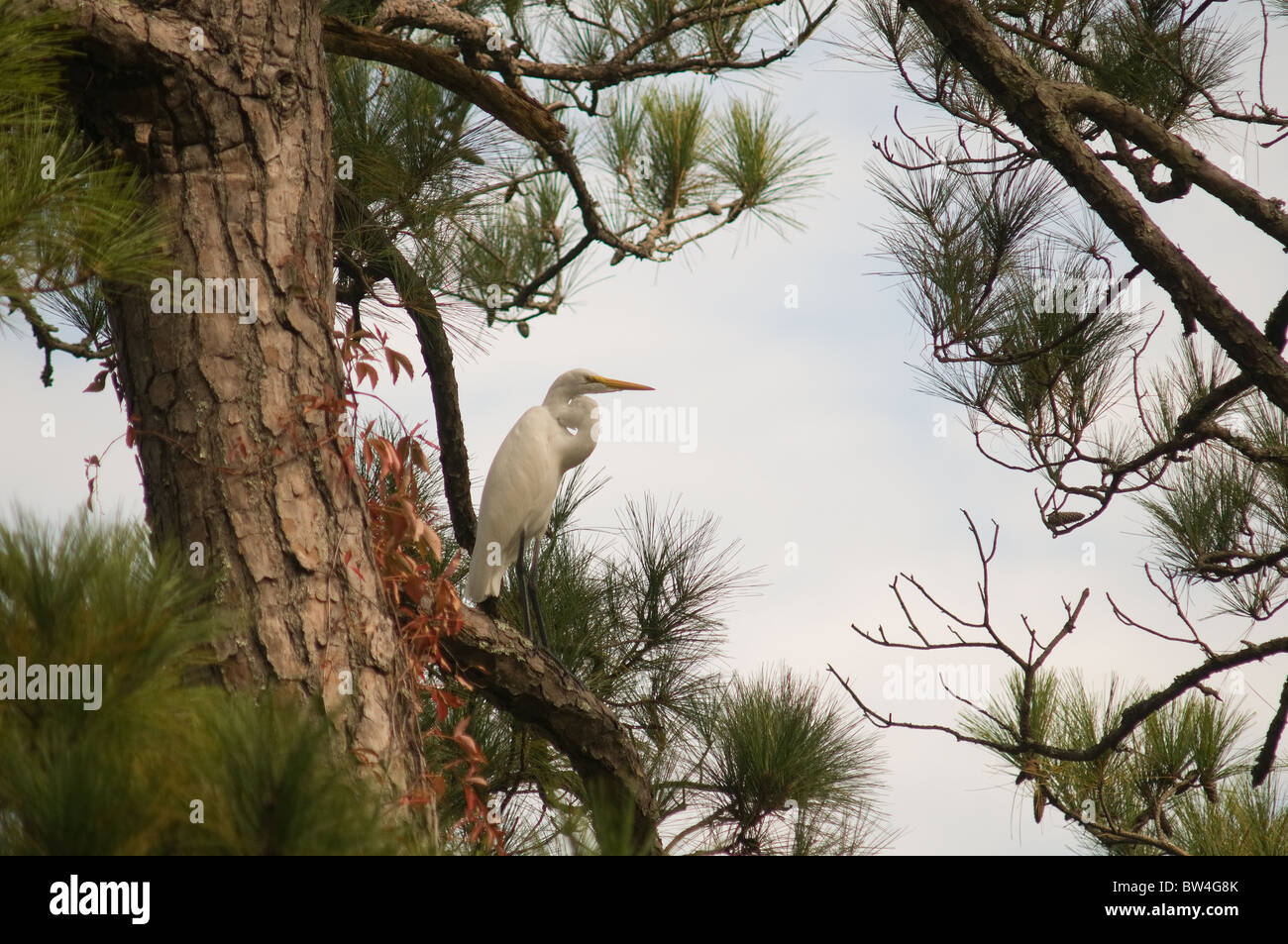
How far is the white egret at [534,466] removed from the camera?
2.65 meters

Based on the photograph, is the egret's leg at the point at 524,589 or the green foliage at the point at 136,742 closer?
the green foliage at the point at 136,742

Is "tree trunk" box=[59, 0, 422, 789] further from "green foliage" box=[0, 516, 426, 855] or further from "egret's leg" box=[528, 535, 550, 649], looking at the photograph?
"egret's leg" box=[528, 535, 550, 649]

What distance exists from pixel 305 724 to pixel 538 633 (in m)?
→ 1.96

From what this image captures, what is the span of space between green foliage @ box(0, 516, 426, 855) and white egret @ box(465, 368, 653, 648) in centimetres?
182

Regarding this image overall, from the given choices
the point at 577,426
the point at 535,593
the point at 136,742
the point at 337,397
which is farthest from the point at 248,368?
the point at 577,426

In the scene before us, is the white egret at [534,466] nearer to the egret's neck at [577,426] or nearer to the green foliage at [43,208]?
the egret's neck at [577,426]

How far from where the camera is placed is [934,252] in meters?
2.31

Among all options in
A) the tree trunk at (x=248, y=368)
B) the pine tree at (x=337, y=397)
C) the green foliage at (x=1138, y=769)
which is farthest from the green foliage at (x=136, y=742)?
the green foliage at (x=1138, y=769)

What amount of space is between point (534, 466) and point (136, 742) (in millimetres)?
1956

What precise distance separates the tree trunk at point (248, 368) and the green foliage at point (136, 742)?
1.55 ft

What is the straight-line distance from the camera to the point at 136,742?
724 mm

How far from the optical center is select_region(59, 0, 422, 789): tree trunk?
4.18ft

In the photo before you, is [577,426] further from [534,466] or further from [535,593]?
[535,593]
